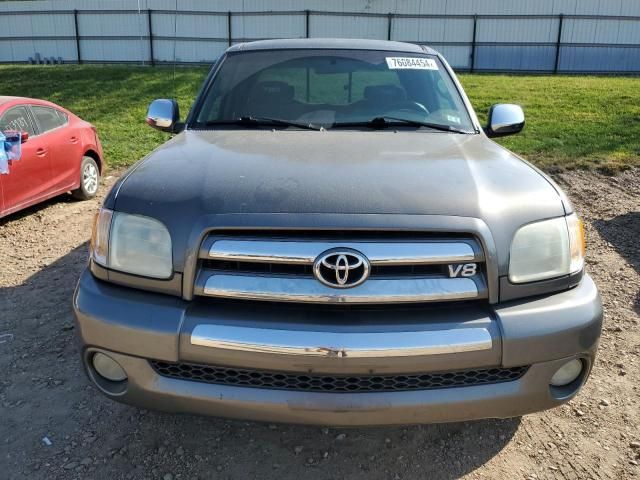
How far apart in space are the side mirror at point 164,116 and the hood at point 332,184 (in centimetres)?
84

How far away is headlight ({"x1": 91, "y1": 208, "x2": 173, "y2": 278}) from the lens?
223 centimetres

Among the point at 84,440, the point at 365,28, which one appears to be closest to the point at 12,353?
the point at 84,440

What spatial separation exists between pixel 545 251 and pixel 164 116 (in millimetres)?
2586

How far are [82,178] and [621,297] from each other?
6.14m

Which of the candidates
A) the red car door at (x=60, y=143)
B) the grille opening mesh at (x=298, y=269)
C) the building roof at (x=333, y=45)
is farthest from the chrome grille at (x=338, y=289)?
the red car door at (x=60, y=143)

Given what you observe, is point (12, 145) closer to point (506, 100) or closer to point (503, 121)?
point (503, 121)

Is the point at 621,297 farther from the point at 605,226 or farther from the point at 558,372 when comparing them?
the point at 558,372

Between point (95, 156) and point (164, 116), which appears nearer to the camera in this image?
point (164, 116)

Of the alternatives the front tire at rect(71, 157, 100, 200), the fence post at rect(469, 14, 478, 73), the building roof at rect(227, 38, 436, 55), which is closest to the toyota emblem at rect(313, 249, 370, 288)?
the building roof at rect(227, 38, 436, 55)

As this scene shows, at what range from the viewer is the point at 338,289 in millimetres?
2100

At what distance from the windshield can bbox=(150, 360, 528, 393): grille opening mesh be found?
1.73 metres

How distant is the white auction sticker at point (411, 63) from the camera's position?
3881mm

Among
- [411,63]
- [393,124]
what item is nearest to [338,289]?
[393,124]

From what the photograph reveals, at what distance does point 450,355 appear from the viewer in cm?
208
